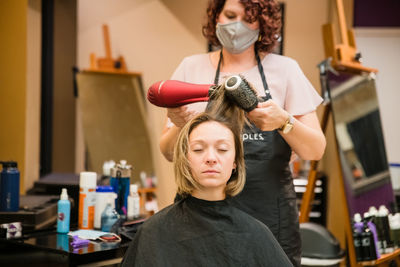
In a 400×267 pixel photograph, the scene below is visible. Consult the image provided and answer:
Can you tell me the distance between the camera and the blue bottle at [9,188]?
2.28 meters

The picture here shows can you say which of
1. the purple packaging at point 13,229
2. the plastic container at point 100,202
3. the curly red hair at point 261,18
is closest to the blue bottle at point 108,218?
the plastic container at point 100,202

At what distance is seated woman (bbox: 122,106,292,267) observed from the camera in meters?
1.60

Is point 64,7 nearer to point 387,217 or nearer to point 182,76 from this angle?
point 182,76

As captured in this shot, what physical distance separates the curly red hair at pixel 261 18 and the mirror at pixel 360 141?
1374 millimetres

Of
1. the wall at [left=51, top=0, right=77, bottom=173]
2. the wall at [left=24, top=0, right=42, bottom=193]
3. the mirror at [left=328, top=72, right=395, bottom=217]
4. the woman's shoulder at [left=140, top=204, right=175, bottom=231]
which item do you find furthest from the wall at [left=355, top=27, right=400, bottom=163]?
the woman's shoulder at [left=140, top=204, right=175, bottom=231]

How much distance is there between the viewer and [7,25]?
302 centimetres

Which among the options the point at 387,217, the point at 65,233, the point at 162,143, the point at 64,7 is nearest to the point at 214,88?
the point at 162,143

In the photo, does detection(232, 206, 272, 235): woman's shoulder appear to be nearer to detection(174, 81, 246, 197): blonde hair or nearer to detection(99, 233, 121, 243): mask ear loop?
detection(174, 81, 246, 197): blonde hair

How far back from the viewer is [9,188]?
2.29 metres

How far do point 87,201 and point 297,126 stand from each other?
1.10 m

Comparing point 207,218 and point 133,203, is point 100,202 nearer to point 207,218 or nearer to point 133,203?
point 133,203

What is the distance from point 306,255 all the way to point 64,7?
2800 mm

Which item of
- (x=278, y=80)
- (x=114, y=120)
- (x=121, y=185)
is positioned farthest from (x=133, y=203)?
(x=114, y=120)

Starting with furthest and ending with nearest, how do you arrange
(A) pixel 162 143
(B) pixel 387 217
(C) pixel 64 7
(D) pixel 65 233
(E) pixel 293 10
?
(E) pixel 293 10 → (C) pixel 64 7 → (B) pixel 387 217 → (D) pixel 65 233 → (A) pixel 162 143
